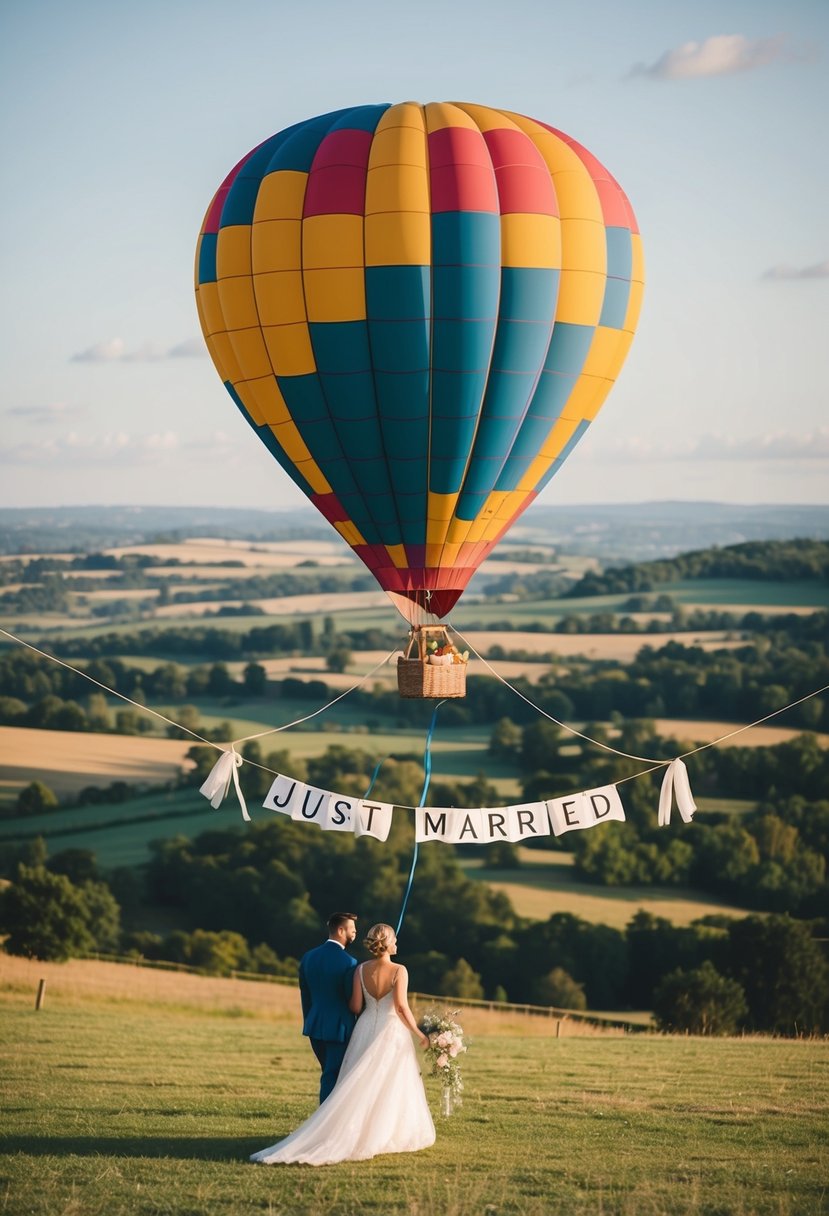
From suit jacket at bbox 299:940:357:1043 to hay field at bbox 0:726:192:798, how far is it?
6256 centimetres

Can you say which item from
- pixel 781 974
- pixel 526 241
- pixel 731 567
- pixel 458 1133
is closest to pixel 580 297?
pixel 526 241

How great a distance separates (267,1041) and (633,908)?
4228cm

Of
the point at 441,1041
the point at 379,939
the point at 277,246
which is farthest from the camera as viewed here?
the point at 277,246

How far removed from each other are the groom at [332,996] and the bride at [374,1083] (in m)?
Result: 0.11

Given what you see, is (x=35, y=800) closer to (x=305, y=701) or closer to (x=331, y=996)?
(x=305, y=701)

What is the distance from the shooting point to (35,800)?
70125mm

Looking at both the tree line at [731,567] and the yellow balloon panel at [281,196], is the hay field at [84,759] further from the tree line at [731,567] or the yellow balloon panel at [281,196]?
the yellow balloon panel at [281,196]

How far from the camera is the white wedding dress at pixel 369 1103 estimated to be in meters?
10.4

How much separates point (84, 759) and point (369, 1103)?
6708 centimetres

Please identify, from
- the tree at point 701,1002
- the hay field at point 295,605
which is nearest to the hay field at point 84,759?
the tree at point 701,1002

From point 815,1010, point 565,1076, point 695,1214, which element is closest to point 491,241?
point 565,1076

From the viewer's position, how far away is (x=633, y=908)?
5844cm

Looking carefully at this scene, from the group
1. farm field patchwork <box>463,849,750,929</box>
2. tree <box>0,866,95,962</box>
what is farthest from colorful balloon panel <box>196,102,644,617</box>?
farm field patchwork <box>463,849,750,929</box>

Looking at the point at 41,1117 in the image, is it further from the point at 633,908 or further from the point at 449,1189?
the point at 633,908
